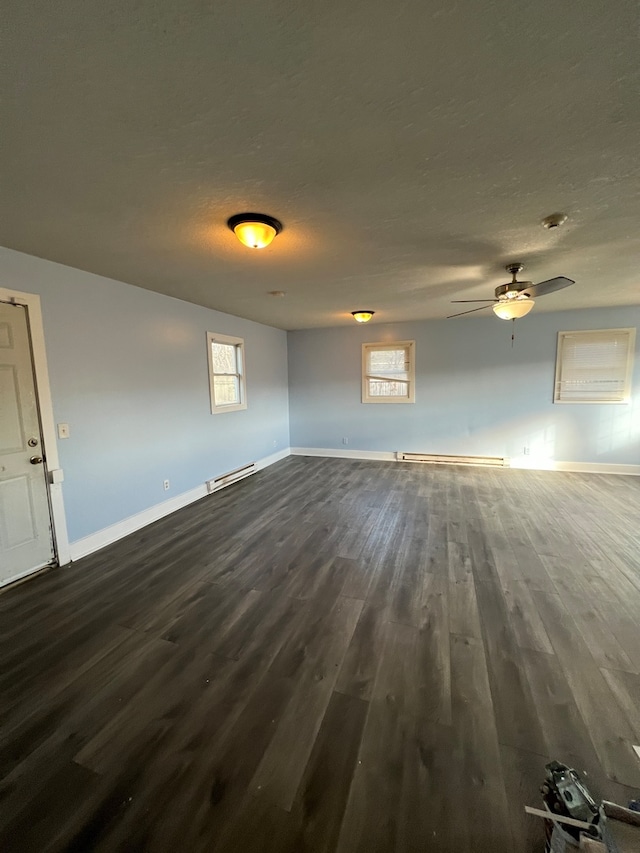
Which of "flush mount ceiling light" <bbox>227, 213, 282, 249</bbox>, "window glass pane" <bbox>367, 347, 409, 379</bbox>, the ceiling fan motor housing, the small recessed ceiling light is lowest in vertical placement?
"window glass pane" <bbox>367, 347, 409, 379</bbox>

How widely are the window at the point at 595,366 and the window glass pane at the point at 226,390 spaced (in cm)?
527

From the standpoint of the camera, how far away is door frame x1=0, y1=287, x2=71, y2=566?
2.68 metres

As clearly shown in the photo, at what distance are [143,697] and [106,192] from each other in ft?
8.63

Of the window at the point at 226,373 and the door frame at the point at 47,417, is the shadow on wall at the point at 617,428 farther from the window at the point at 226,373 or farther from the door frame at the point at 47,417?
the door frame at the point at 47,417

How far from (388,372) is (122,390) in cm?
454

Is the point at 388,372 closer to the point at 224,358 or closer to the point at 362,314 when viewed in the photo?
the point at 362,314

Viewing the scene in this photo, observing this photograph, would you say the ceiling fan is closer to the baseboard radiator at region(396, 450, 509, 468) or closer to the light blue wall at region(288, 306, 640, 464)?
the light blue wall at region(288, 306, 640, 464)

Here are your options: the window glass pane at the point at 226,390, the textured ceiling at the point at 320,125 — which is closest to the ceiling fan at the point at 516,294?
the textured ceiling at the point at 320,125

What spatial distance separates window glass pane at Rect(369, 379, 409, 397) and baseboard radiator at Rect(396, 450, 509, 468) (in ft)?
3.71

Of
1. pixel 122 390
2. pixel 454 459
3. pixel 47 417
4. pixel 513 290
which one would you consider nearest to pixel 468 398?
pixel 454 459

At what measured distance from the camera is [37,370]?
2736 mm

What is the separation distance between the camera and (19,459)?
2664 mm

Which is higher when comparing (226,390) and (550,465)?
(226,390)

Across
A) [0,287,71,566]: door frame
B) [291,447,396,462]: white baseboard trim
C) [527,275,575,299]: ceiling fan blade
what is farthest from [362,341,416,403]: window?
[0,287,71,566]: door frame
